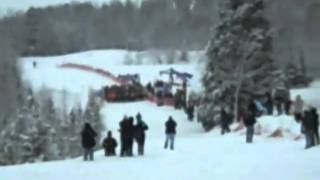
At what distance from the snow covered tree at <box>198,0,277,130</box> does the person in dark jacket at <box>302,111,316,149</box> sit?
52.7 feet

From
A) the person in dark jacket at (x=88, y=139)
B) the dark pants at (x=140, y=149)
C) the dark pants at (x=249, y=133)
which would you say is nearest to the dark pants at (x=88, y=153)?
the person in dark jacket at (x=88, y=139)

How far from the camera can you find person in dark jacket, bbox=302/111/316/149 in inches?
1008

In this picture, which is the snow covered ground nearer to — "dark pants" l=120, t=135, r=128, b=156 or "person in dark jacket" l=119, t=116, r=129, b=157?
"dark pants" l=120, t=135, r=128, b=156

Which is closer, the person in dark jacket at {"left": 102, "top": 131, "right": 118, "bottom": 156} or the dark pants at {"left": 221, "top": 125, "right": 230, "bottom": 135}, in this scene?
the person in dark jacket at {"left": 102, "top": 131, "right": 118, "bottom": 156}

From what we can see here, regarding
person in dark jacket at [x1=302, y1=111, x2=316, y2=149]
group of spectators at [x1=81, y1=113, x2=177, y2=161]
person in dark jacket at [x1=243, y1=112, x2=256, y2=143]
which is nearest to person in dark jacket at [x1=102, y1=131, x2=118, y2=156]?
group of spectators at [x1=81, y1=113, x2=177, y2=161]

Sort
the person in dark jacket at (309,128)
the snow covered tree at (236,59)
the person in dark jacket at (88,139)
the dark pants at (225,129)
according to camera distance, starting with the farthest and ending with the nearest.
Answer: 1. the snow covered tree at (236,59)
2. the dark pants at (225,129)
3. the person in dark jacket at (88,139)
4. the person in dark jacket at (309,128)

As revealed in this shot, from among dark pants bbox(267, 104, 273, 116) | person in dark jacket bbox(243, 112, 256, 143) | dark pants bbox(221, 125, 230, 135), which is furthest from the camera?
dark pants bbox(267, 104, 273, 116)

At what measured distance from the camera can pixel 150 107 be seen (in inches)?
2202

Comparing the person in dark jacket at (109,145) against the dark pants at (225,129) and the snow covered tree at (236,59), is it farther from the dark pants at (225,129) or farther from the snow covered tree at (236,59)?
the snow covered tree at (236,59)

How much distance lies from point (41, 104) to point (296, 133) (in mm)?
40728

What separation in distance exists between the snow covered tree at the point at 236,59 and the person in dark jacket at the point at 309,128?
52.7ft

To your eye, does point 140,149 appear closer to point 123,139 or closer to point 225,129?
point 123,139

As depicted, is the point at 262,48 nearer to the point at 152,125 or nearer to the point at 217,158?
the point at 152,125

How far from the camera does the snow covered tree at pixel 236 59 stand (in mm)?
42281
